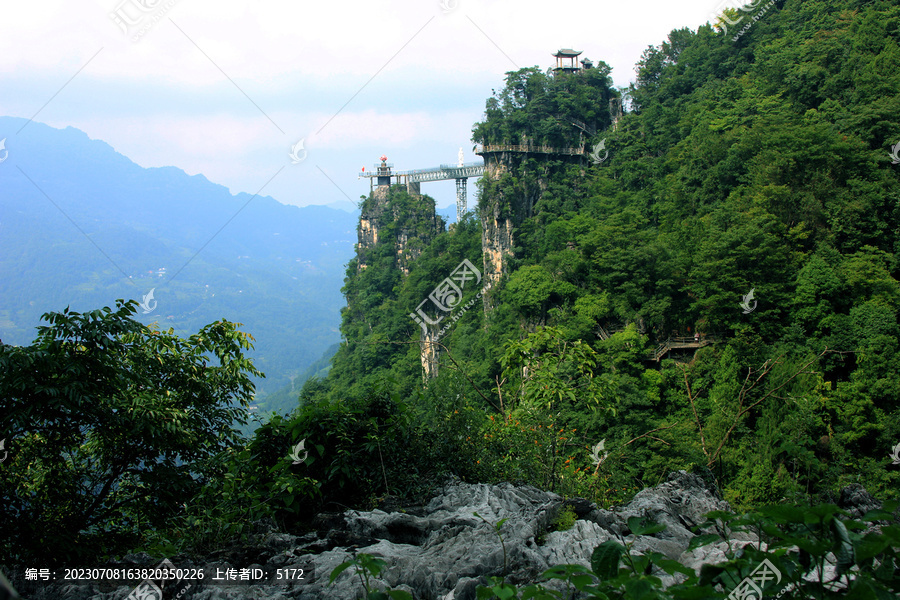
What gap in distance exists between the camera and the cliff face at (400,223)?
3769 cm

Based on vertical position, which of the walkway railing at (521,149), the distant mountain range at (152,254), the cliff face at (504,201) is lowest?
the cliff face at (504,201)

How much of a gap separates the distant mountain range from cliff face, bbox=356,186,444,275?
20512 millimetres

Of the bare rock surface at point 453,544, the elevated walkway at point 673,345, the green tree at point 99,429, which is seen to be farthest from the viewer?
the elevated walkway at point 673,345

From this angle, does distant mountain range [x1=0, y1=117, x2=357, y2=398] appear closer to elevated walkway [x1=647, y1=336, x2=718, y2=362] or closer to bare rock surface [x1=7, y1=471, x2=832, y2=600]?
elevated walkway [x1=647, y1=336, x2=718, y2=362]

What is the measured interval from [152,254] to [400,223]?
71.8 meters

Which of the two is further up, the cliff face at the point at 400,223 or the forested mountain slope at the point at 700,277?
the cliff face at the point at 400,223

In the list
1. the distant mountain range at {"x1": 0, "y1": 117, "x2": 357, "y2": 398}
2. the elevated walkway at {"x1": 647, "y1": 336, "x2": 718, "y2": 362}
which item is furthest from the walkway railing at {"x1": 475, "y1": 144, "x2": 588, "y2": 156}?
the distant mountain range at {"x1": 0, "y1": 117, "x2": 357, "y2": 398}

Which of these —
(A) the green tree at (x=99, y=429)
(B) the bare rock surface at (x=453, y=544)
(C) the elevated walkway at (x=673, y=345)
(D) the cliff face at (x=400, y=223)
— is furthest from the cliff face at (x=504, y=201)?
(B) the bare rock surface at (x=453, y=544)

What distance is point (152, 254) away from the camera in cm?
9438

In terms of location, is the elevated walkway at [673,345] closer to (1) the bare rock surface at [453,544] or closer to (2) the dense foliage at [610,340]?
(2) the dense foliage at [610,340]

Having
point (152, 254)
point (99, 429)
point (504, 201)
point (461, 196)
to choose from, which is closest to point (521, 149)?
point (504, 201)

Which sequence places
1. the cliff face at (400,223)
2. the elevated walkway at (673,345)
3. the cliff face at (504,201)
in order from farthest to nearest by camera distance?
the cliff face at (400,223)
the cliff face at (504,201)
the elevated walkway at (673,345)

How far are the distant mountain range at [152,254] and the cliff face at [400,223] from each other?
20512 millimetres

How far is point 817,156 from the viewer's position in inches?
622
